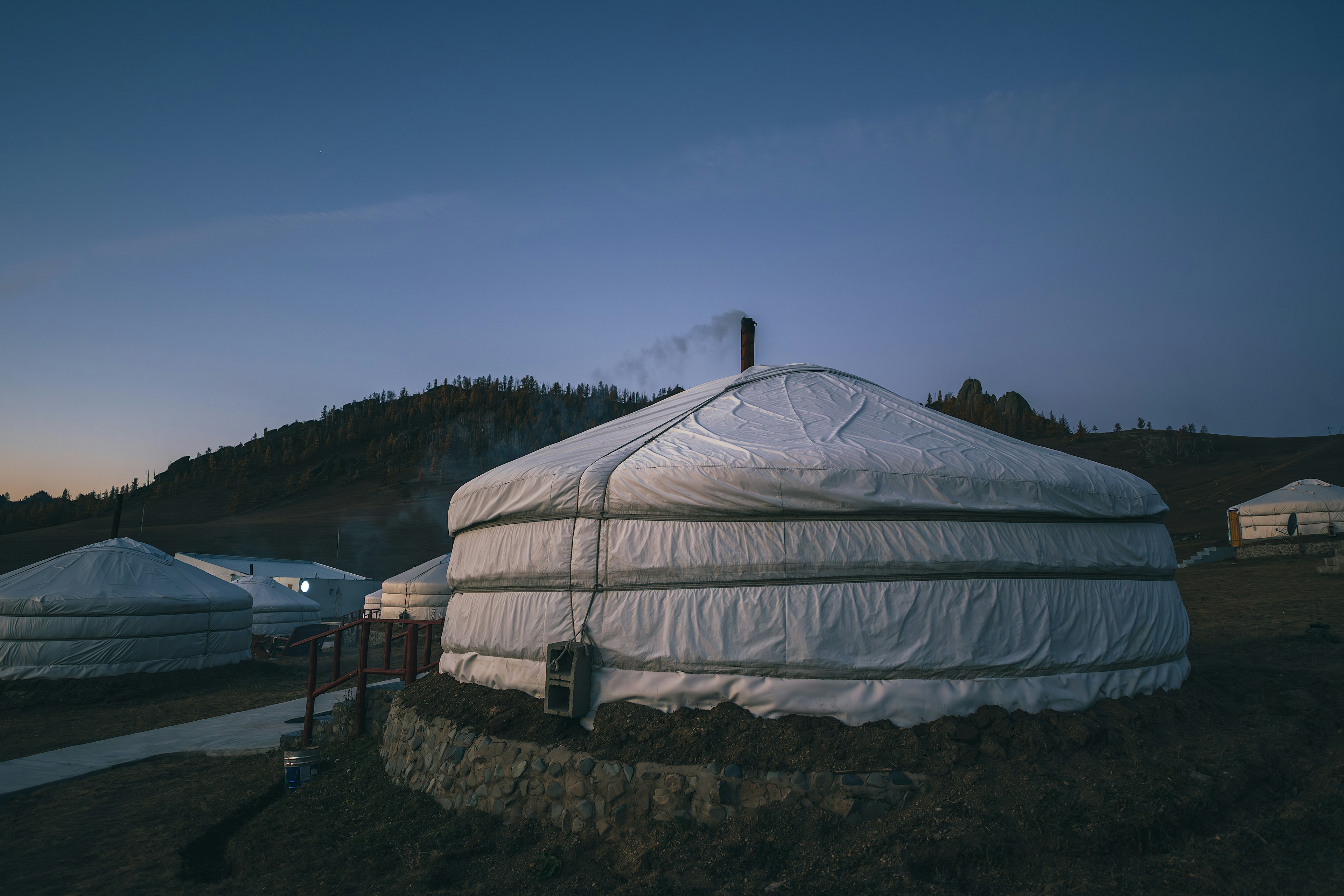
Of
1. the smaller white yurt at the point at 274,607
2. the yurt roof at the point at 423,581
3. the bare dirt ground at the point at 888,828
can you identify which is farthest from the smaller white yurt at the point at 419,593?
the bare dirt ground at the point at 888,828

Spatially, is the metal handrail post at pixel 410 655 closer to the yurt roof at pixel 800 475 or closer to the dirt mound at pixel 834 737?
the yurt roof at pixel 800 475

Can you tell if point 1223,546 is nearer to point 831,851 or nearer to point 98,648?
point 831,851

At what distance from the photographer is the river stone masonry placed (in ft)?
10.5

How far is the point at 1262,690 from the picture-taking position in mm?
4703

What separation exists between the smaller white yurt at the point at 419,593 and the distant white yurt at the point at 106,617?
7.03 metres

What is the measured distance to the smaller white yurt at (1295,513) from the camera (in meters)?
17.1

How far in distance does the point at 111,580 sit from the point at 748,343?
407 inches

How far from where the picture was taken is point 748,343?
22.7 feet

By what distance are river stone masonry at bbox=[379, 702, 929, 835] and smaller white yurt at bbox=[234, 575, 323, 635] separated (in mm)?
16557

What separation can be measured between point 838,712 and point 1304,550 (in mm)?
19084

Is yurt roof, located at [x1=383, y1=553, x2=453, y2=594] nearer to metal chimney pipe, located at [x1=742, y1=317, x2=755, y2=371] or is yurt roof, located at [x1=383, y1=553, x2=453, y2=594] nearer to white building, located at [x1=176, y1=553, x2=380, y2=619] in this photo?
white building, located at [x1=176, y1=553, x2=380, y2=619]

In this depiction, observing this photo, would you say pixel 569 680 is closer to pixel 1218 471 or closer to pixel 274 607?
pixel 274 607

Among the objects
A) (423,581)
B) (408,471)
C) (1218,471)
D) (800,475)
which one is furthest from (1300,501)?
(408,471)

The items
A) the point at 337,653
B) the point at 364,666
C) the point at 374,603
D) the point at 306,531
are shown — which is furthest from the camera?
the point at 306,531
